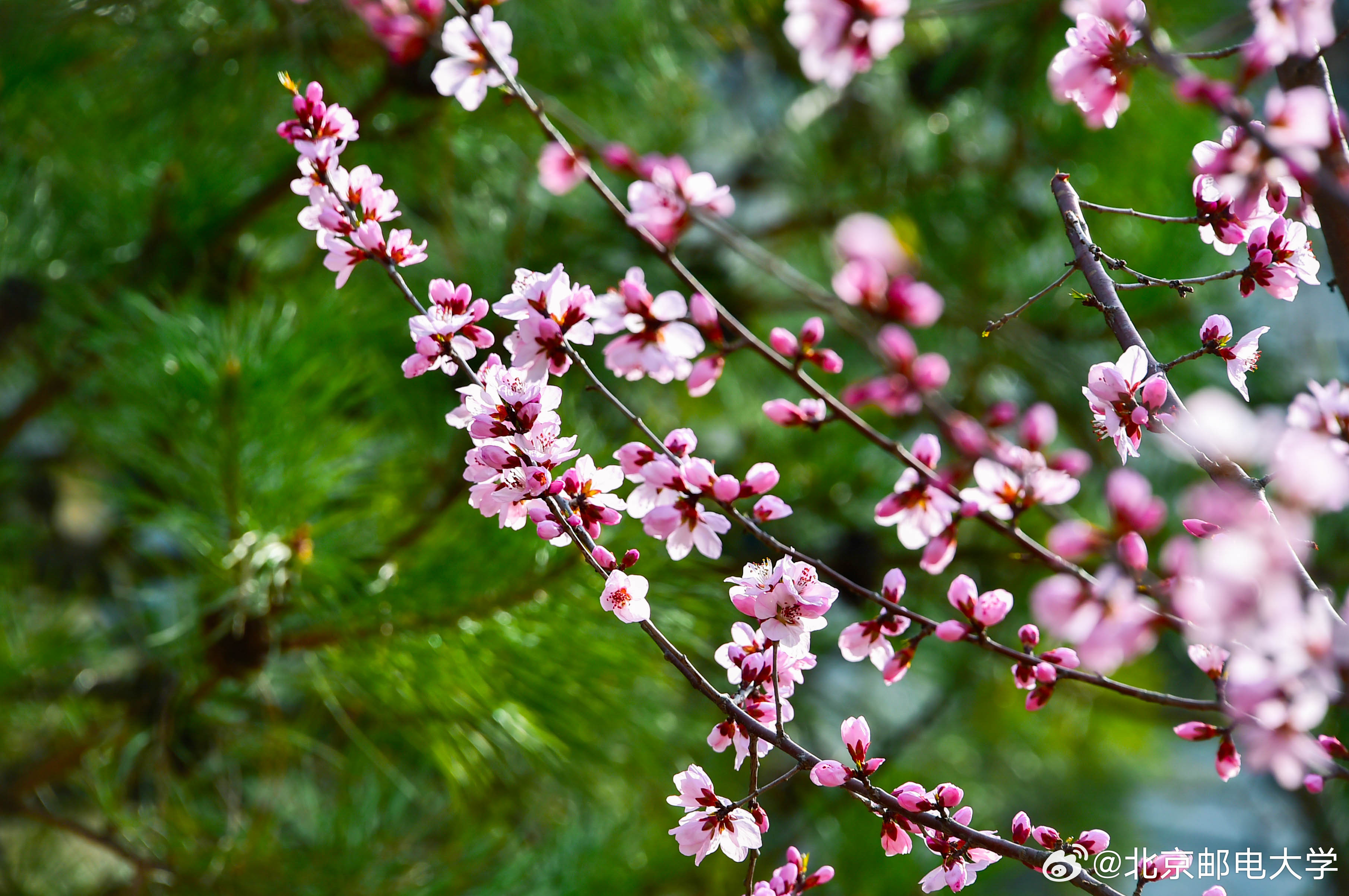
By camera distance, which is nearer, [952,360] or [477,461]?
[477,461]

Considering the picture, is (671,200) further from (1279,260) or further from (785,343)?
(1279,260)

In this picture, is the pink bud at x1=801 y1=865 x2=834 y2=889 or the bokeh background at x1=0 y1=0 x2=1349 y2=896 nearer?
the pink bud at x1=801 y1=865 x2=834 y2=889

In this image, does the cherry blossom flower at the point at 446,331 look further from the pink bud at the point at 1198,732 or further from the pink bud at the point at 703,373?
the pink bud at the point at 1198,732

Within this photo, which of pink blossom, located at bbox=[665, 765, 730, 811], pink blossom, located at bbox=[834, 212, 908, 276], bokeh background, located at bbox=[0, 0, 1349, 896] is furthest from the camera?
bokeh background, located at bbox=[0, 0, 1349, 896]

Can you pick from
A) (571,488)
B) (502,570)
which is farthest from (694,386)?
(502,570)

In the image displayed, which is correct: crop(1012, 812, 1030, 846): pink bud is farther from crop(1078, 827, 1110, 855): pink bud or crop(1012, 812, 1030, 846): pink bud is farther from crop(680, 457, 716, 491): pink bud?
crop(680, 457, 716, 491): pink bud

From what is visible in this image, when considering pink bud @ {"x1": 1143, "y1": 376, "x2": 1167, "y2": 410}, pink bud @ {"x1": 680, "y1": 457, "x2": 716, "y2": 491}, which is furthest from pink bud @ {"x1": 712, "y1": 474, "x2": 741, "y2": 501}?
pink bud @ {"x1": 1143, "y1": 376, "x2": 1167, "y2": 410}

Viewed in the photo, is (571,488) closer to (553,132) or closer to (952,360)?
(553,132)
